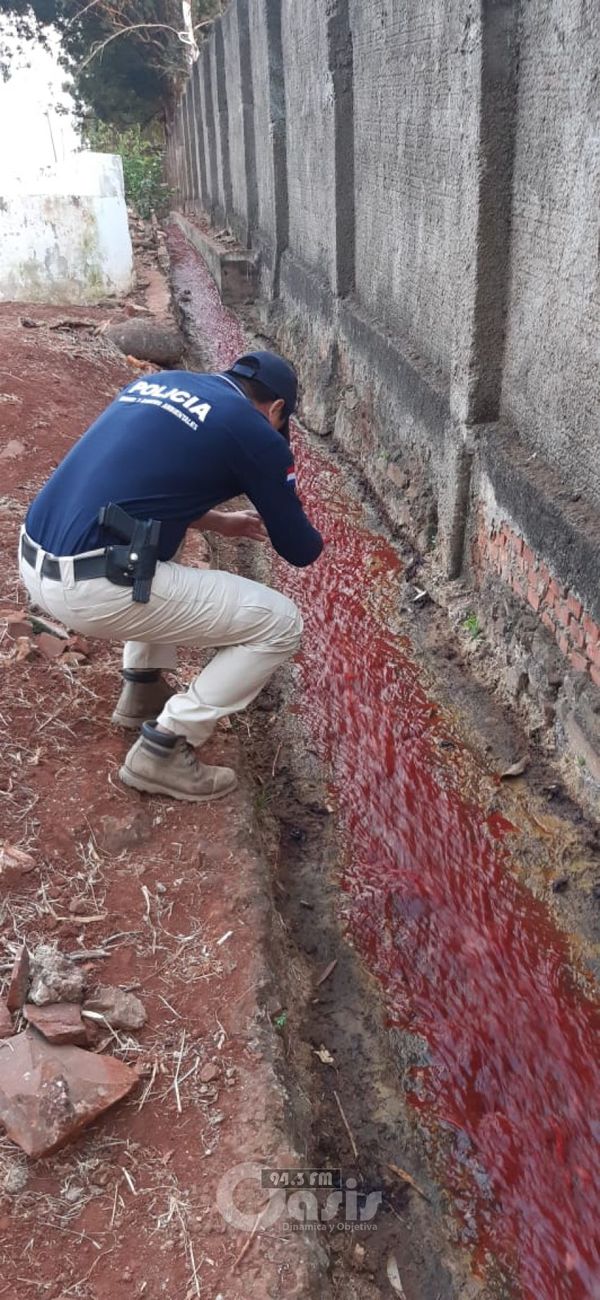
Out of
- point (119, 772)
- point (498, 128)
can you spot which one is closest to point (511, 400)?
A: point (498, 128)

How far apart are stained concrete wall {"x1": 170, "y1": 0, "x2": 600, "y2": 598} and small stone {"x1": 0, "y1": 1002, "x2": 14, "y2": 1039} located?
95.6 inches

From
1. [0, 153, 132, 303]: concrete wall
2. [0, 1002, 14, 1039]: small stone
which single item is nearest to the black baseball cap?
[0, 1002, 14, 1039]: small stone

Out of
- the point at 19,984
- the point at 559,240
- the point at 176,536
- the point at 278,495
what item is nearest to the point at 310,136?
the point at 559,240

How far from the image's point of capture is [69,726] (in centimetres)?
335

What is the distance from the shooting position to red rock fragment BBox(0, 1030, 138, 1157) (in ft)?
6.39

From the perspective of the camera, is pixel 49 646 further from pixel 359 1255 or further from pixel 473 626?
pixel 359 1255

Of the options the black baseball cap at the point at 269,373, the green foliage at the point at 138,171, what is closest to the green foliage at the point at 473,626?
the black baseball cap at the point at 269,373

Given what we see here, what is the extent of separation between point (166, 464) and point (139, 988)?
4.88ft

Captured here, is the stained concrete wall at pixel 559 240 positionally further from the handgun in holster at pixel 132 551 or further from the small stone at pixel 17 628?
the small stone at pixel 17 628

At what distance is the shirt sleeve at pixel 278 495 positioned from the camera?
2.81m

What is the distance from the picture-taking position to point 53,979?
2.25m

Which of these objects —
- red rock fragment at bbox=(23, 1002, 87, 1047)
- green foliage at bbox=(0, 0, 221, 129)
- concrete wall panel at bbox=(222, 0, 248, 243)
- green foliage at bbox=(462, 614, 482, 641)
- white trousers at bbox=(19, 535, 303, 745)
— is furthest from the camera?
green foliage at bbox=(0, 0, 221, 129)

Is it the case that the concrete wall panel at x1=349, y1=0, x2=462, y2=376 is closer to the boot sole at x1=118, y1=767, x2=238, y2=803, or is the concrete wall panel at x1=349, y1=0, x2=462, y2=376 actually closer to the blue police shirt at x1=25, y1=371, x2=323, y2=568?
the blue police shirt at x1=25, y1=371, x2=323, y2=568

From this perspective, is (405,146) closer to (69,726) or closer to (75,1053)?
(69,726)
